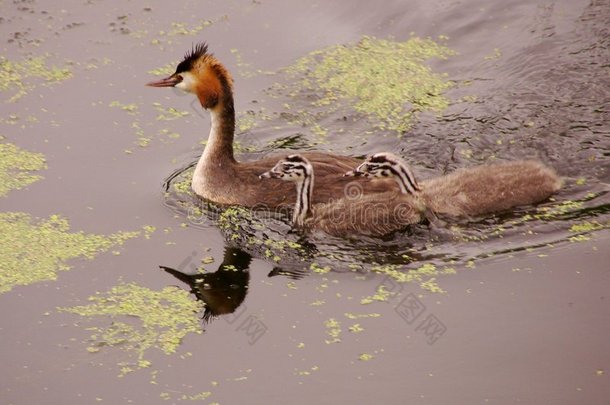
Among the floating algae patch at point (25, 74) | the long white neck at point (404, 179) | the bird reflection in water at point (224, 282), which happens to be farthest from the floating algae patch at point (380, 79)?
the bird reflection in water at point (224, 282)

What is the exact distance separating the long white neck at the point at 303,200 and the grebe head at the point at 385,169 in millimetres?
351

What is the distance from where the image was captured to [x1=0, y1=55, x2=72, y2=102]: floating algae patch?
34.5 feet

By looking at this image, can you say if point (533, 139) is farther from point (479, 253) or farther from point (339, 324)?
point (339, 324)

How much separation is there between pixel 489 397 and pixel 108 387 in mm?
2424

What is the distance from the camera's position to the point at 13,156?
31.2 feet

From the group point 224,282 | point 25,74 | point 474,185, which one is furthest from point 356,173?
point 25,74

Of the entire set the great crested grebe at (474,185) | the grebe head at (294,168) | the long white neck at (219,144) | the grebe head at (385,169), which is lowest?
the great crested grebe at (474,185)

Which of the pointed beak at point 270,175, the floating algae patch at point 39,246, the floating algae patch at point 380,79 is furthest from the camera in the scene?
the floating algae patch at point 380,79

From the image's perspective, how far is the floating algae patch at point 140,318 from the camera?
7.17 metres

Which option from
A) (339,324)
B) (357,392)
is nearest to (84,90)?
(339,324)

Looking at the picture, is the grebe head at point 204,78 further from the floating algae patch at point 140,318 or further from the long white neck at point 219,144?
the floating algae patch at point 140,318

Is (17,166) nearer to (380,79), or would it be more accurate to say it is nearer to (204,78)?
(204,78)

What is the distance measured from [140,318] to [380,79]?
4699 millimetres

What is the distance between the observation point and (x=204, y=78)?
31.2 feet
